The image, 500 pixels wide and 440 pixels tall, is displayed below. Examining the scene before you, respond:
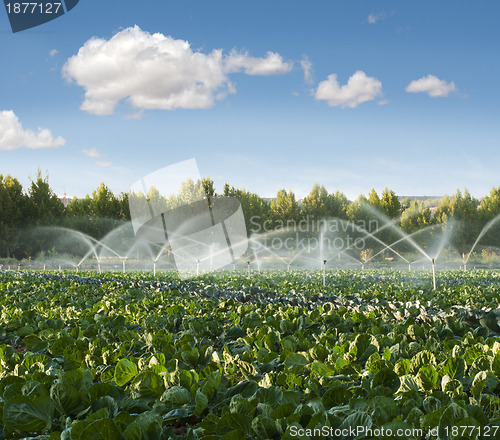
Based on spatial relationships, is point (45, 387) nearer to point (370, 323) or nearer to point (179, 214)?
point (370, 323)

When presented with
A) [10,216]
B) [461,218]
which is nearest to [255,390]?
[10,216]

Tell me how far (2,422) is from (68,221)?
5038cm

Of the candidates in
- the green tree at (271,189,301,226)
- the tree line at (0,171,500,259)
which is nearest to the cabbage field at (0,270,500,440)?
the tree line at (0,171,500,259)

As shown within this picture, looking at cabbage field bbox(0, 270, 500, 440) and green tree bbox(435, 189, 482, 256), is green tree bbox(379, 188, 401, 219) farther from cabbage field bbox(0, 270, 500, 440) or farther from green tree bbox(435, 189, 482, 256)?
cabbage field bbox(0, 270, 500, 440)

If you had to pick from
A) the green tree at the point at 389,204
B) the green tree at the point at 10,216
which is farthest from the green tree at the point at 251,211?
the green tree at the point at 10,216

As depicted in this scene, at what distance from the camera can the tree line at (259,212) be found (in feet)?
151

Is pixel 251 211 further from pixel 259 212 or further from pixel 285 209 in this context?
pixel 285 209

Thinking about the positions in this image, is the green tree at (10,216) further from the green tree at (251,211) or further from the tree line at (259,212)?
the green tree at (251,211)

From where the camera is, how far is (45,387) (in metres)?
2.17

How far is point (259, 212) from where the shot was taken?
54.0 m

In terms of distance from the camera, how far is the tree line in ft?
151

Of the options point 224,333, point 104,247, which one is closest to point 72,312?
point 224,333

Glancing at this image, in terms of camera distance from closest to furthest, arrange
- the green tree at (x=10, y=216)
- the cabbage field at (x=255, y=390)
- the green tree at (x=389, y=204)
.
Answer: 1. the cabbage field at (x=255, y=390)
2. the green tree at (x=10, y=216)
3. the green tree at (x=389, y=204)

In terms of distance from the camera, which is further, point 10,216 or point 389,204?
point 389,204
